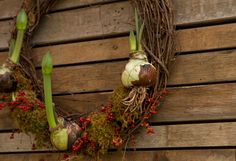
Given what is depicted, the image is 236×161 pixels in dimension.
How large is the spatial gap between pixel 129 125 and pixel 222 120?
0.30 m

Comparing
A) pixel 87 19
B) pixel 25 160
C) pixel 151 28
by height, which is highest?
pixel 87 19

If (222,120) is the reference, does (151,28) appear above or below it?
above

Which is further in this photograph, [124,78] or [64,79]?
[64,79]

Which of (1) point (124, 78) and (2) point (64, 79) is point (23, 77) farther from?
(1) point (124, 78)

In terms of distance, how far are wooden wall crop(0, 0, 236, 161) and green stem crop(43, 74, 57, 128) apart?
0.57 feet

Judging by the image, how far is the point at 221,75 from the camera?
1394mm

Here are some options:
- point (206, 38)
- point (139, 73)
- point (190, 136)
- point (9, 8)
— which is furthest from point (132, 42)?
point (9, 8)

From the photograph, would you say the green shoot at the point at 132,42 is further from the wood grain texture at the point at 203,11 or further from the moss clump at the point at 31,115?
the moss clump at the point at 31,115

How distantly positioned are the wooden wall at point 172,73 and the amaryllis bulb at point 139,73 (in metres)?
0.13

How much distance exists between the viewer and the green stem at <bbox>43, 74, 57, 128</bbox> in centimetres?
141

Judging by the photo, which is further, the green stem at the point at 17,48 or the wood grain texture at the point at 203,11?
the green stem at the point at 17,48

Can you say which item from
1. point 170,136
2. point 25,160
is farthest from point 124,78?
point 25,160

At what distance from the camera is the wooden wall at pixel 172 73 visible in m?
1.39

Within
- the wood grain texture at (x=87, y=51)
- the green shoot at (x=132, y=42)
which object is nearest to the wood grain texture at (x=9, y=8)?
the wood grain texture at (x=87, y=51)
